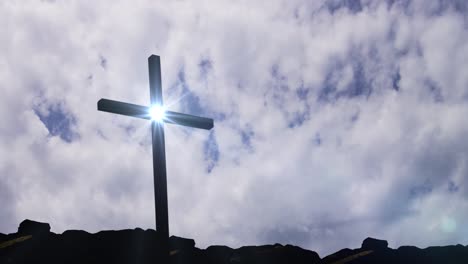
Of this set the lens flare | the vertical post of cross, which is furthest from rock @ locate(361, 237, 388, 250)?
the lens flare

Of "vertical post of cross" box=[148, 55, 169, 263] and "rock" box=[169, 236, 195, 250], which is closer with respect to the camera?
"vertical post of cross" box=[148, 55, 169, 263]

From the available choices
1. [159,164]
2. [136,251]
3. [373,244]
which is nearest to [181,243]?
[136,251]

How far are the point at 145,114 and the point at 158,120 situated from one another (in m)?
0.20

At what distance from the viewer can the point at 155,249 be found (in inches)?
227

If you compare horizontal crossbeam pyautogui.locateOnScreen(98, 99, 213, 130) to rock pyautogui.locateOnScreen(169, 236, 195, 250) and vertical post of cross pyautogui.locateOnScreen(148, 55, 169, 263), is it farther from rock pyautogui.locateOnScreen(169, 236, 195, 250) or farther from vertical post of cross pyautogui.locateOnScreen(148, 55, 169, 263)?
rock pyautogui.locateOnScreen(169, 236, 195, 250)

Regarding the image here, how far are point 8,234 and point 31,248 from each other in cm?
27

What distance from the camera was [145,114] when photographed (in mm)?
6980

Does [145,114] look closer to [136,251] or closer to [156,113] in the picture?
[156,113]

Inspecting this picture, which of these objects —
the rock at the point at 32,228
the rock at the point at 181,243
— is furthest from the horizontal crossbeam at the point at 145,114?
the rock at the point at 32,228

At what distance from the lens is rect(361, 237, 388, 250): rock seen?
287 inches

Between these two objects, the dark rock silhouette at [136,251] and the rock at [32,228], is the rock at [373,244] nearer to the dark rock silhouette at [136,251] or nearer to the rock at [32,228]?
the dark rock silhouette at [136,251]

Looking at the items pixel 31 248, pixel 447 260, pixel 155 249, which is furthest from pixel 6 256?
pixel 447 260

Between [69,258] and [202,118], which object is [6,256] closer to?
[69,258]

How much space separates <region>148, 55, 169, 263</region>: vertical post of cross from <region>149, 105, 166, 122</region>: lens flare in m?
0.04
